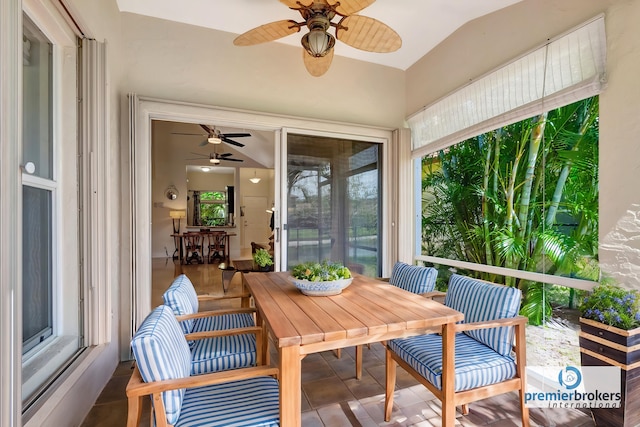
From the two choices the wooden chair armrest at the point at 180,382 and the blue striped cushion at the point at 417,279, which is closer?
the wooden chair armrest at the point at 180,382

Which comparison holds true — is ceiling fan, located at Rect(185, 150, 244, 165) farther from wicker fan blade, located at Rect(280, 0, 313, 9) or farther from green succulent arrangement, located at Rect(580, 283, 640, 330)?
green succulent arrangement, located at Rect(580, 283, 640, 330)

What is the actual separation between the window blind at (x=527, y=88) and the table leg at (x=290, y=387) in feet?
7.99

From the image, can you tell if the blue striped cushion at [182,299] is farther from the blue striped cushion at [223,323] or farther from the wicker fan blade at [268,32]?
the wicker fan blade at [268,32]

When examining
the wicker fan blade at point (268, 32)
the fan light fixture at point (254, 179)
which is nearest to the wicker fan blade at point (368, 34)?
the wicker fan blade at point (268, 32)

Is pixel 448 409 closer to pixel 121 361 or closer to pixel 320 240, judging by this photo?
pixel 320 240

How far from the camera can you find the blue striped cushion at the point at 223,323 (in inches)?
82.6

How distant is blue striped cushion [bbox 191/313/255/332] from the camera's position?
6.88 feet

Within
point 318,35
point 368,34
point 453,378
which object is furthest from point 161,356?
point 368,34

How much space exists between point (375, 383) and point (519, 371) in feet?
3.32

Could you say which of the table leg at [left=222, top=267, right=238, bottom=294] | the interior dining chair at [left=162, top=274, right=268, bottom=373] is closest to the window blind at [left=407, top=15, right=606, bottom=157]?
the interior dining chair at [left=162, top=274, right=268, bottom=373]

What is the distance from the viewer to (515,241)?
2652 mm

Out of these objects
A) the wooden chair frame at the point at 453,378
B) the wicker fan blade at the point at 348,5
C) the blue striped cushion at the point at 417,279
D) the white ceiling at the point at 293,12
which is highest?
the white ceiling at the point at 293,12

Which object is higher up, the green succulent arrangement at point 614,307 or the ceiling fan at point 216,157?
the ceiling fan at point 216,157

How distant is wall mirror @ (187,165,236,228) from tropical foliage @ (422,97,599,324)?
25.2 feet
